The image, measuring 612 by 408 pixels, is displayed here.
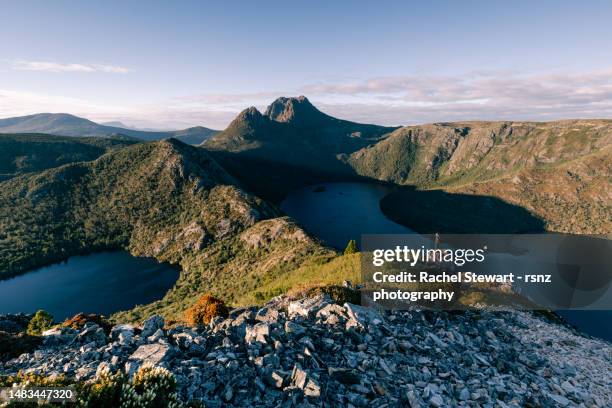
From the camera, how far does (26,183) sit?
534ft

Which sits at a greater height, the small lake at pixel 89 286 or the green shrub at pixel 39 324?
the green shrub at pixel 39 324

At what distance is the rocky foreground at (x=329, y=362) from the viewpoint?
13.5m

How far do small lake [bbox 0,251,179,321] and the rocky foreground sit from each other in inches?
3838

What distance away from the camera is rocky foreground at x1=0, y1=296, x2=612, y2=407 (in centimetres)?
1348

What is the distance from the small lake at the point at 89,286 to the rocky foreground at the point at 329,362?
320ft

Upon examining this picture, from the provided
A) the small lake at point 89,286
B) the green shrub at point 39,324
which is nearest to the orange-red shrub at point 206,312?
the green shrub at point 39,324

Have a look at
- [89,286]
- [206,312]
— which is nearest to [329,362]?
[206,312]

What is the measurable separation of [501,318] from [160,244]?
429 ft

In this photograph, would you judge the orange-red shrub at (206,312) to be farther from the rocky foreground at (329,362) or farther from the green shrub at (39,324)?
the green shrub at (39,324)

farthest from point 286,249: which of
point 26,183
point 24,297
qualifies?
point 26,183

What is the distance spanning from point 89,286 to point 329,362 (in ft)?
420

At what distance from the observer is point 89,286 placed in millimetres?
113438

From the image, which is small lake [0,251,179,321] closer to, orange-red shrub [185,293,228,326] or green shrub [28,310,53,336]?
green shrub [28,310,53,336]

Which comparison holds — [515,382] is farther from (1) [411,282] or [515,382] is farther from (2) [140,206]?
(2) [140,206]
